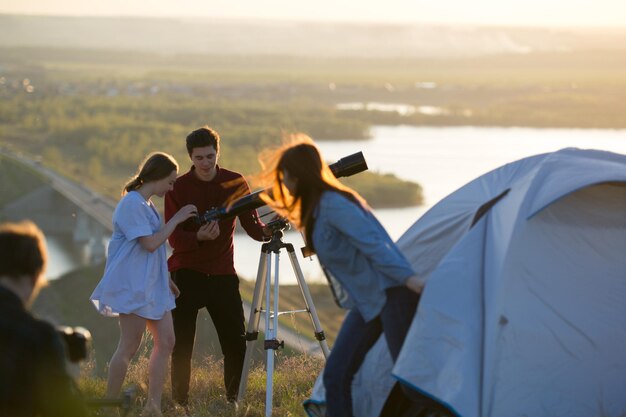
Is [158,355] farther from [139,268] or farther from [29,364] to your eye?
[29,364]

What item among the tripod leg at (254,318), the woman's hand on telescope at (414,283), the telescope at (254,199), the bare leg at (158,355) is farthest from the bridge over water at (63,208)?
the woman's hand on telescope at (414,283)

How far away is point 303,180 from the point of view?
471 centimetres

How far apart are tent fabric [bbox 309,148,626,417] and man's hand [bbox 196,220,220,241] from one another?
42.5 inches

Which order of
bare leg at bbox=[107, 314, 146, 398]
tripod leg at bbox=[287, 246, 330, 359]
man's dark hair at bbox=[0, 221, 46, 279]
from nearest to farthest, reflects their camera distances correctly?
man's dark hair at bbox=[0, 221, 46, 279] < bare leg at bbox=[107, 314, 146, 398] < tripod leg at bbox=[287, 246, 330, 359]

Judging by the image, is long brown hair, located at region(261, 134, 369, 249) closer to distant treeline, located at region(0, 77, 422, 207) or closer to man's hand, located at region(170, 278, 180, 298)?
man's hand, located at region(170, 278, 180, 298)

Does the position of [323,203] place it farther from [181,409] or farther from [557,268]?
[181,409]

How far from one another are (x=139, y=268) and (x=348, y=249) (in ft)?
4.86

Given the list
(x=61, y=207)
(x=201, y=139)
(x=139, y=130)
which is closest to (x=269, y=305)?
(x=201, y=139)

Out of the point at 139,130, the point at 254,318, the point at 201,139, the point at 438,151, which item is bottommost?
the point at 438,151

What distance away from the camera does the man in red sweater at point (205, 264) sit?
6172 mm

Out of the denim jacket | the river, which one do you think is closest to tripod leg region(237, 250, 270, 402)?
the denim jacket

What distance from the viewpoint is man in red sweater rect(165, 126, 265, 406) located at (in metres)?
6.17

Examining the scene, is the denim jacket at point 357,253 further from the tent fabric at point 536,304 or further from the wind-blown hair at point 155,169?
the wind-blown hair at point 155,169

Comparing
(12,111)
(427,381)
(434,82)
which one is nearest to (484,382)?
(427,381)
